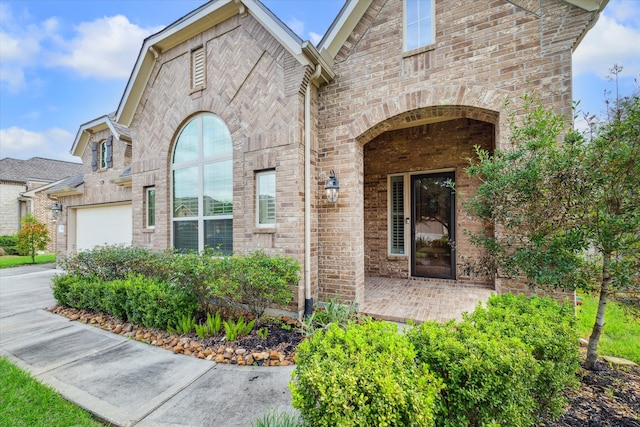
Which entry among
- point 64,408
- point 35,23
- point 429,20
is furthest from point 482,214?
point 35,23

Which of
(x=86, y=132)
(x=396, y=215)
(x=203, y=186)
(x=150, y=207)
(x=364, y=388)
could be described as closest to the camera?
(x=364, y=388)

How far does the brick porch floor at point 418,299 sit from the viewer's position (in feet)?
15.0

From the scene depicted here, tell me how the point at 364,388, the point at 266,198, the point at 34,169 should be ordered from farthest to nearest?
the point at 34,169 → the point at 266,198 → the point at 364,388

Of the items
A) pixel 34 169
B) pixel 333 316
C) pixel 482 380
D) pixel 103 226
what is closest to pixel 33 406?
pixel 333 316

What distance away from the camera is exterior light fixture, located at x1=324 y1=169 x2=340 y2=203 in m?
4.87

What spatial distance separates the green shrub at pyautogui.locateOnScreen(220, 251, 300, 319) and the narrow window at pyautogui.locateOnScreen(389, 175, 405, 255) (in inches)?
144

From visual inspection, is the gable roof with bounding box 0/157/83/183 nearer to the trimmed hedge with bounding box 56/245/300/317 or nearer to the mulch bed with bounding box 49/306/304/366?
the trimmed hedge with bounding box 56/245/300/317

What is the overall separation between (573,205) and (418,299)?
10.7ft

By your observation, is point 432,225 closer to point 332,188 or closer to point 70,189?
point 332,188

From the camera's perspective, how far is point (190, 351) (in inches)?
150

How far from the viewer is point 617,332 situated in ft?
12.9

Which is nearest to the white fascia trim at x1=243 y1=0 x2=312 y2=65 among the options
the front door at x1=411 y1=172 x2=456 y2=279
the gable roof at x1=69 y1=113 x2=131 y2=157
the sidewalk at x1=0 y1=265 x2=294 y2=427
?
the front door at x1=411 y1=172 x2=456 y2=279

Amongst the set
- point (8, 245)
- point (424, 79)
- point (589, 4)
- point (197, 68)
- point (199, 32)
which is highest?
point (199, 32)

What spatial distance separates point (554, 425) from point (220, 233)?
577 cm
